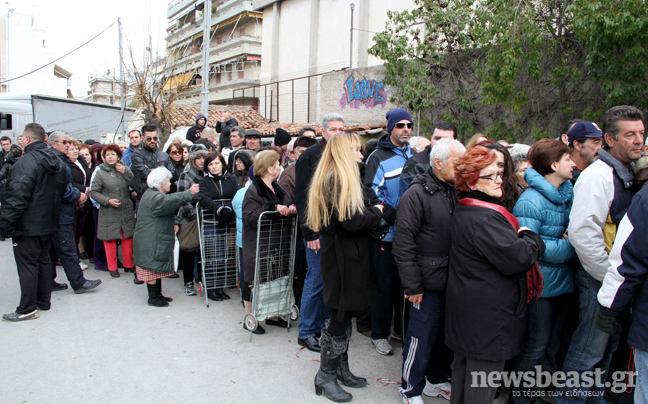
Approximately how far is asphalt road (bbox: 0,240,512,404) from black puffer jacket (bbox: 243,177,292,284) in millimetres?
783

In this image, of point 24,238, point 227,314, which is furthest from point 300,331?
point 24,238

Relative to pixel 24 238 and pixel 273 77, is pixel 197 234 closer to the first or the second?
pixel 24 238

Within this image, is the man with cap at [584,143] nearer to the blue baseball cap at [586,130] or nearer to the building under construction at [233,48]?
the blue baseball cap at [586,130]

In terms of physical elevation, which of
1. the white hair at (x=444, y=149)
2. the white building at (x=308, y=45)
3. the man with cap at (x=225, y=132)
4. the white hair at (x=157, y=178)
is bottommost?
the white hair at (x=157, y=178)

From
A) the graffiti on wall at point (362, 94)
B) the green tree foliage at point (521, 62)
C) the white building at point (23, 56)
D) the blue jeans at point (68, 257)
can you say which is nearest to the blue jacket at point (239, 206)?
the blue jeans at point (68, 257)

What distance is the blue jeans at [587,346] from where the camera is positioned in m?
3.16

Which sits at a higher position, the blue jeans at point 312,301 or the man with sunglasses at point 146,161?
the man with sunglasses at point 146,161

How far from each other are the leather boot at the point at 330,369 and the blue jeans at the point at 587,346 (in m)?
1.64

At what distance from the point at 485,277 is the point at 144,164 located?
6099mm

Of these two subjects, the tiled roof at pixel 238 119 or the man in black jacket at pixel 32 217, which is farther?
the tiled roof at pixel 238 119

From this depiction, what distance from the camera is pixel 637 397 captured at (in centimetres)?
262

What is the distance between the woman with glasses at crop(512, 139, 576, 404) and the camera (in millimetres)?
3217

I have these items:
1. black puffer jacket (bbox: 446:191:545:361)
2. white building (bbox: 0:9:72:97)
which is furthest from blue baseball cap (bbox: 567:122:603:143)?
white building (bbox: 0:9:72:97)

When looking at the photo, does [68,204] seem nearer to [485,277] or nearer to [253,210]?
[253,210]
